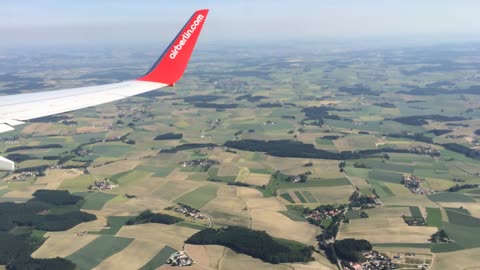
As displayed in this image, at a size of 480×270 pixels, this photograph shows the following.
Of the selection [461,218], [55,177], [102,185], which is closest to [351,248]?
[461,218]

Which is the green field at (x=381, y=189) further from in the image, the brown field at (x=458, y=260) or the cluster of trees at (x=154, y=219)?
the cluster of trees at (x=154, y=219)

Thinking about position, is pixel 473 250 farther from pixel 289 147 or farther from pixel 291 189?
pixel 289 147

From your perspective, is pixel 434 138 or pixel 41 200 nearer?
pixel 41 200

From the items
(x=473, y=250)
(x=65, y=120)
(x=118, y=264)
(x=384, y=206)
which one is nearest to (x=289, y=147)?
(x=384, y=206)

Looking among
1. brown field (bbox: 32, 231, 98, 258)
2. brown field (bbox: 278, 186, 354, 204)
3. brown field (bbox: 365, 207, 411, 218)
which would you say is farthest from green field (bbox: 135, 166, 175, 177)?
brown field (bbox: 365, 207, 411, 218)

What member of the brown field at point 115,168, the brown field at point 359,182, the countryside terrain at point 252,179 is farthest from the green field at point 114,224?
the brown field at point 359,182

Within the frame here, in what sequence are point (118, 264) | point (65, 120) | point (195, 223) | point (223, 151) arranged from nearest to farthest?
point (118, 264)
point (195, 223)
point (223, 151)
point (65, 120)

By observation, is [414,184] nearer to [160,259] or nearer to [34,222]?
[160,259]
